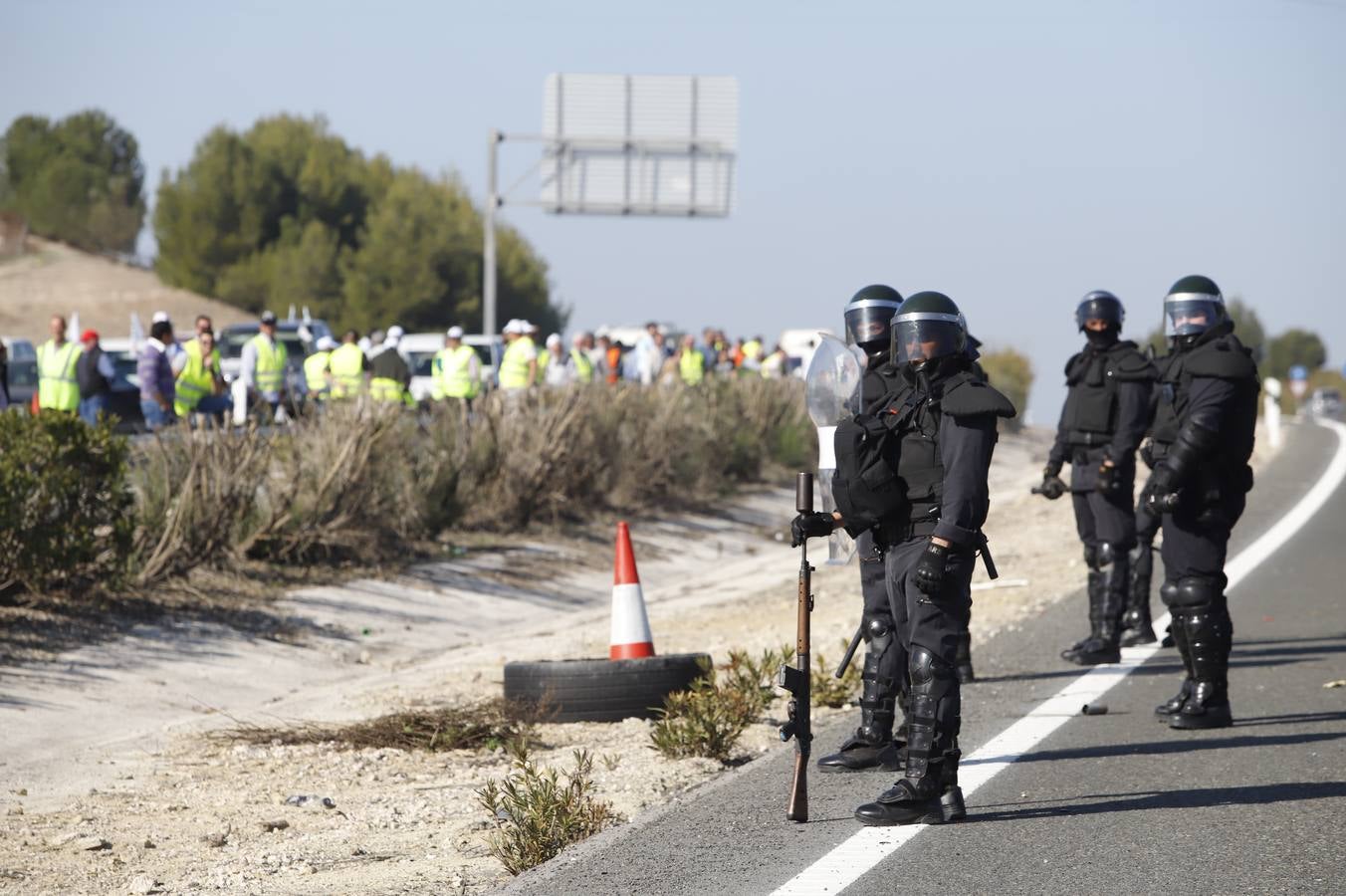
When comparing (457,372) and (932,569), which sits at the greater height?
(457,372)

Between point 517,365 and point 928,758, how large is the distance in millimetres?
16206

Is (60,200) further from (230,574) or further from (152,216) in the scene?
(230,574)

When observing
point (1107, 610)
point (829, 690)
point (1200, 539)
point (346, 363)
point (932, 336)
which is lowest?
point (829, 690)

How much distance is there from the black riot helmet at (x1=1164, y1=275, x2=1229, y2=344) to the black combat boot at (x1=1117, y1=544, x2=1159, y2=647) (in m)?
2.66

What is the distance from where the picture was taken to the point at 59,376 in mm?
18859

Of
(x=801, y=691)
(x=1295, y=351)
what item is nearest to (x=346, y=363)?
(x=801, y=691)

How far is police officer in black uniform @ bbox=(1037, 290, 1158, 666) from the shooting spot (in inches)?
428

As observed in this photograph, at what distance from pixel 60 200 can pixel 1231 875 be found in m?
69.7

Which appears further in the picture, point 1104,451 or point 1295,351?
point 1295,351

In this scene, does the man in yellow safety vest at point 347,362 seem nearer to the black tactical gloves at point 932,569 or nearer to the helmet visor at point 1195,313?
the helmet visor at point 1195,313

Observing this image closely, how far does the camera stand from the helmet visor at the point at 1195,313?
9.12 m

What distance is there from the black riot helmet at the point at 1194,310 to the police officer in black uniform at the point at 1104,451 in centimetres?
168

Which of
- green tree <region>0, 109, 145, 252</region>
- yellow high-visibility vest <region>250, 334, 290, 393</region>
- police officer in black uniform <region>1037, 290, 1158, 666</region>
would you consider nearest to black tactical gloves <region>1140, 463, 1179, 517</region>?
police officer in black uniform <region>1037, 290, 1158, 666</region>

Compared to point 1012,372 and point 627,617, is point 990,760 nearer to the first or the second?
point 627,617
